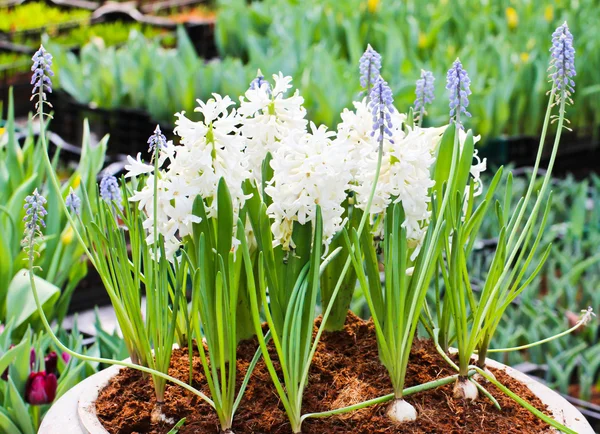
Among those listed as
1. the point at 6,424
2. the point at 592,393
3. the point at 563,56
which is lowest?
the point at 592,393

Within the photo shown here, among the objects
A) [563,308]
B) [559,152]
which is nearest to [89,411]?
[563,308]

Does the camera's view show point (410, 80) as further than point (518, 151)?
No

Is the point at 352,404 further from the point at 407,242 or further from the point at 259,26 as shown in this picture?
the point at 259,26

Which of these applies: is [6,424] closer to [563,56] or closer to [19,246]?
[19,246]

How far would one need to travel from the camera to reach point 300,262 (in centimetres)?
128

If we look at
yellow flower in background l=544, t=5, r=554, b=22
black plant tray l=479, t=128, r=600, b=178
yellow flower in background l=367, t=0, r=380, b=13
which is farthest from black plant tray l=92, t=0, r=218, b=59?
black plant tray l=479, t=128, r=600, b=178

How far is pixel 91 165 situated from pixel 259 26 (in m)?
3.60

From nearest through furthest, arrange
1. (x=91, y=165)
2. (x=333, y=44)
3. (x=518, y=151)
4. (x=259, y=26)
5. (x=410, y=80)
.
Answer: (x=91, y=165)
(x=410, y=80)
(x=518, y=151)
(x=333, y=44)
(x=259, y=26)

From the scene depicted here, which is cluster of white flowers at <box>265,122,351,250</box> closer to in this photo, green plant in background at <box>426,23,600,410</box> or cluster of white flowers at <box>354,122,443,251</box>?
cluster of white flowers at <box>354,122,443,251</box>

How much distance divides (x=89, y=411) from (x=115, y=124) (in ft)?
10.9

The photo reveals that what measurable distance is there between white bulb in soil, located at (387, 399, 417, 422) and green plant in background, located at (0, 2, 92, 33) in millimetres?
6029

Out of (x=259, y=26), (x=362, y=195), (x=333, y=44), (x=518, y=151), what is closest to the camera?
(x=362, y=195)

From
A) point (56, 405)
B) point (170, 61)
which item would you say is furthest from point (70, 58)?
point (56, 405)

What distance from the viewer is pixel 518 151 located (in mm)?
4223
